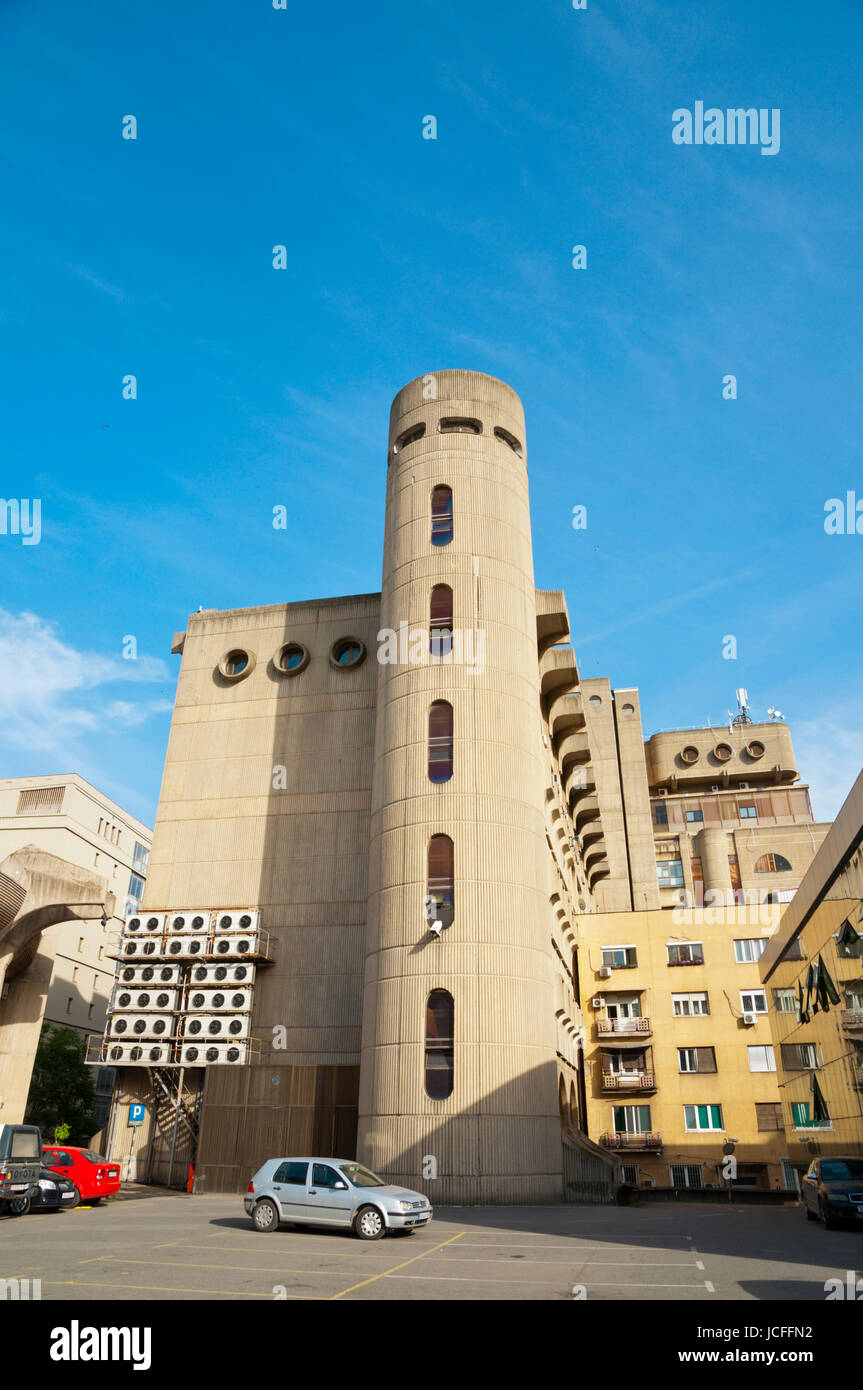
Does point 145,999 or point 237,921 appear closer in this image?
point 145,999

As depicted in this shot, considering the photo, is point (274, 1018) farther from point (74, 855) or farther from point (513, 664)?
point (74, 855)

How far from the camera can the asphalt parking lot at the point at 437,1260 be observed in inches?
446

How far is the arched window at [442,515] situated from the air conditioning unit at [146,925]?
19.0 meters

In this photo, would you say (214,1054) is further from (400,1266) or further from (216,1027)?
(400,1266)

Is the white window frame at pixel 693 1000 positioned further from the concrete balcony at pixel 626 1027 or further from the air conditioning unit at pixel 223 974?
the air conditioning unit at pixel 223 974

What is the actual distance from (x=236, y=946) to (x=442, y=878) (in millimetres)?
10834

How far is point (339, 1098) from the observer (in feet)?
105

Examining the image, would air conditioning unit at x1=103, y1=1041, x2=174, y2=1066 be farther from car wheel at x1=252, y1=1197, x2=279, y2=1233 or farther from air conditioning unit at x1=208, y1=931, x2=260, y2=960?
car wheel at x1=252, y1=1197, x2=279, y2=1233

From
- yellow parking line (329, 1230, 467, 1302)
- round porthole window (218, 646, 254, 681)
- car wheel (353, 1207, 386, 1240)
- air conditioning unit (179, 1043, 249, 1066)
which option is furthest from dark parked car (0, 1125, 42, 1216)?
round porthole window (218, 646, 254, 681)

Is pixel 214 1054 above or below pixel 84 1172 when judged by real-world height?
above

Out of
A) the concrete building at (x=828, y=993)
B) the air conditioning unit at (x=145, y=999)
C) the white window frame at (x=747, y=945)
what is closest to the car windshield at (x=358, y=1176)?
the concrete building at (x=828, y=993)

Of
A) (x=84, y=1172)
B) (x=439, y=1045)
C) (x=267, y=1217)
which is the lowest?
(x=267, y=1217)

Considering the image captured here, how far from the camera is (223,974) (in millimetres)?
36344

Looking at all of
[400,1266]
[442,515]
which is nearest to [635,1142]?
[442,515]
